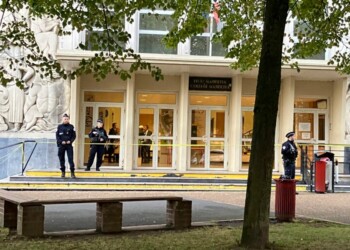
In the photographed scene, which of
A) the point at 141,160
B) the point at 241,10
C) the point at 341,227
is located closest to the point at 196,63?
the point at 141,160

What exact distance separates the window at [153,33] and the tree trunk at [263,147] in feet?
42.6

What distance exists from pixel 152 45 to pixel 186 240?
43.4ft

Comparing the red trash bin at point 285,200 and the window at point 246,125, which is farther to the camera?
the window at point 246,125

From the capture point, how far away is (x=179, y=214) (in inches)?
362

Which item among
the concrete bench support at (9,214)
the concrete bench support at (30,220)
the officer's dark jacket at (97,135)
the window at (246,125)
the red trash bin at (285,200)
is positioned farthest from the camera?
the window at (246,125)

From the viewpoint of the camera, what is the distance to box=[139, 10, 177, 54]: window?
20.2m

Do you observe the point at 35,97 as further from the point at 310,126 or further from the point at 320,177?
the point at 310,126

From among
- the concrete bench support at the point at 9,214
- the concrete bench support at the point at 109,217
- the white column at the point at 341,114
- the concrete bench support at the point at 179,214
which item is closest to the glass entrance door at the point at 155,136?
the white column at the point at 341,114

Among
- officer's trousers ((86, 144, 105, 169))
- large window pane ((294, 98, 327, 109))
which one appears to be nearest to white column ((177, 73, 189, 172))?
officer's trousers ((86, 144, 105, 169))

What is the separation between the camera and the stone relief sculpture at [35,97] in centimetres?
1972

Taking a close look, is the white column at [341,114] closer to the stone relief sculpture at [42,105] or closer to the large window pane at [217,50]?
the large window pane at [217,50]

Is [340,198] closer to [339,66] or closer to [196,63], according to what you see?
[339,66]

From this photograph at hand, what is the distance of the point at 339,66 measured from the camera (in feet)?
43.3

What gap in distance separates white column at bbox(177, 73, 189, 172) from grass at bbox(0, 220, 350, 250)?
11.5m
